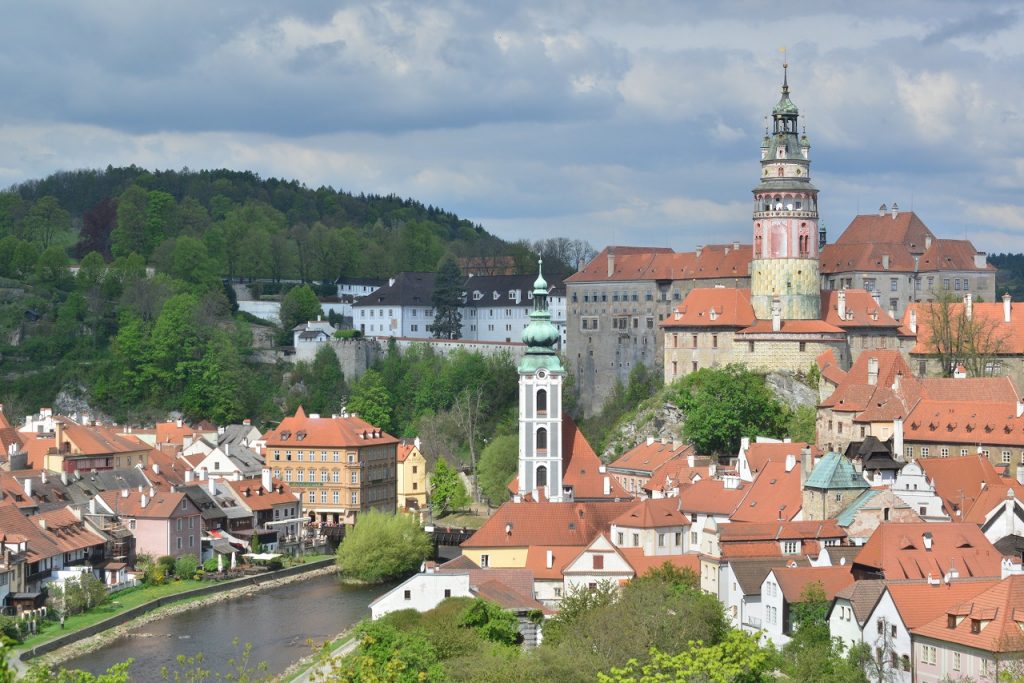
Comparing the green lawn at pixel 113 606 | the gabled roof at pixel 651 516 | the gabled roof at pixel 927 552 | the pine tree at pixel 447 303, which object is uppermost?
the pine tree at pixel 447 303

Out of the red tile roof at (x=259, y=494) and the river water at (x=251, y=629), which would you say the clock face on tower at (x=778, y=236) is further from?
the river water at (x=251, y=629)

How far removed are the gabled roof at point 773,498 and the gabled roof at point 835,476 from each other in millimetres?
850

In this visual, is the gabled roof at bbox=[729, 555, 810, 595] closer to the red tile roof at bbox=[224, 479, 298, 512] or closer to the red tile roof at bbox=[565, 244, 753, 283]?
the red tile roof at bbox=[224, 479, 298, 512]

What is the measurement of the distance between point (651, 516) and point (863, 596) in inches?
533

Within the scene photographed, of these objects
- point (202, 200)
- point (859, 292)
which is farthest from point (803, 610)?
point (202, 200)

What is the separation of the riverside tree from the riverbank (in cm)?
194

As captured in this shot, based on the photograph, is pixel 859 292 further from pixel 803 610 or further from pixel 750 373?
pixel 803 610

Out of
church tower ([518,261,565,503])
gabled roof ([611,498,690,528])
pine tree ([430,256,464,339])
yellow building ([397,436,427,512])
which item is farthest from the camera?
pine tree ([430,256,464,339])

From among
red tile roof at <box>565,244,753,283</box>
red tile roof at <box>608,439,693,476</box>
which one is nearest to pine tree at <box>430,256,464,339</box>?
red tile roof at <box>565,244,753,283</box>

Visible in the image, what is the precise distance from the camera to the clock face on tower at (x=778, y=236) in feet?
256

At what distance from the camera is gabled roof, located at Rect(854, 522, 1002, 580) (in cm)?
4447

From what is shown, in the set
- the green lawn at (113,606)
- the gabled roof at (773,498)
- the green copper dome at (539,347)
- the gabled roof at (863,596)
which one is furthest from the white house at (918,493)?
the green lawn at (113,606)

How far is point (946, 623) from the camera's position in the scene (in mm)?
38844

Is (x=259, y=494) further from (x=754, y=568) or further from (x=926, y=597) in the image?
(x=926, y=597)
